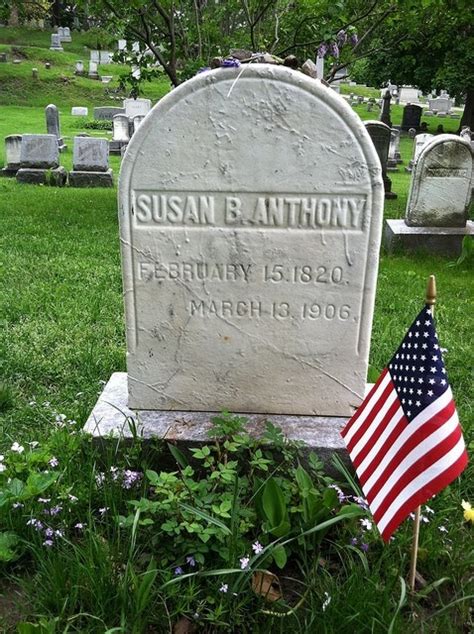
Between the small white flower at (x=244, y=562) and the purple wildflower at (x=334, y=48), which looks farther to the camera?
the purple wildflower at (x=334, y=48)

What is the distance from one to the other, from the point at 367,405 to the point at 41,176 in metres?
10.4

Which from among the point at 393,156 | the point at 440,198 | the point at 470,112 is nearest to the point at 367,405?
the point at 440,198

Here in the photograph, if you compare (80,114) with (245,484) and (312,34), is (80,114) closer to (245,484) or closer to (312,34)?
(312,34)

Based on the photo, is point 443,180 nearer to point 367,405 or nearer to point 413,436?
point 367,405

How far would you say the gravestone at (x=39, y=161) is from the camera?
11305 millimetres

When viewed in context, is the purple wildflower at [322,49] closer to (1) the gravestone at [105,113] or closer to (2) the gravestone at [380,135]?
(2) the gravestone at [380,135]

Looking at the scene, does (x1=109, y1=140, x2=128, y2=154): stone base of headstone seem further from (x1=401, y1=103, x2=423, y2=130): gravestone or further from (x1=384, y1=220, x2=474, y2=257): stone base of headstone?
(x1=401, y1=103, x2=423, y2=130): gravestone

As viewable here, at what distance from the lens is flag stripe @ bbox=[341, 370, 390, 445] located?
2173 mm

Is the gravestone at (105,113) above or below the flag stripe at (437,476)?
below

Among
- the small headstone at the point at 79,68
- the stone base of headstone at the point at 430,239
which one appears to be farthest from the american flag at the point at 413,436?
the small headstone at the point at 79,68

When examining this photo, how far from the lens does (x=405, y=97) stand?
37906 millimetres

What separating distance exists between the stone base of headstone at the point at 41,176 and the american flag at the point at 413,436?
1034 cm

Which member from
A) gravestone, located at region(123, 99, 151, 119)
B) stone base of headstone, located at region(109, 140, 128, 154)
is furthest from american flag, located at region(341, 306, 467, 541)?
gravestone, located at region(123, 99, 151, 119)

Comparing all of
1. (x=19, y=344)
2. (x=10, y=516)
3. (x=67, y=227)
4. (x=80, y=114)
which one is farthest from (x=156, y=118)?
(x=80, y=114)
